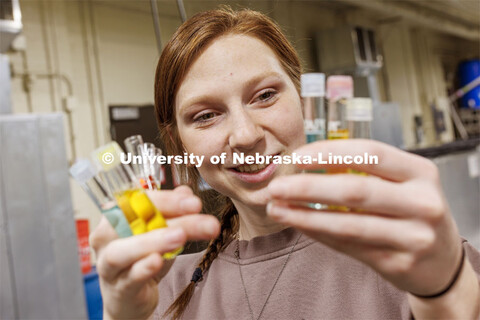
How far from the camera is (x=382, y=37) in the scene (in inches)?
264

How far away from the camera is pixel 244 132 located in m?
0.88

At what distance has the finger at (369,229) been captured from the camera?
0.50m

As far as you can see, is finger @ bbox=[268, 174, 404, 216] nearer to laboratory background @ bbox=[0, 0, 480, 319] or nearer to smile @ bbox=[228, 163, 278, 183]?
laboratory background @ bbox=[0, 0, 480, 319]

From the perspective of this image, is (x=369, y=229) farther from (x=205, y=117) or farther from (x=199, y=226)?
(x=205, y=117)

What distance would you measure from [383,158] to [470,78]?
29.1 ft

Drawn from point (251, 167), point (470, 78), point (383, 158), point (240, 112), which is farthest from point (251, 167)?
point (470, 78)

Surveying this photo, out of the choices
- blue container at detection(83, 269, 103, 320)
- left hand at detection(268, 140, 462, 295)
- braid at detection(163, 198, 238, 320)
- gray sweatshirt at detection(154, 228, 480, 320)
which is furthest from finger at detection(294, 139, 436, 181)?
blue container at detection(83, 269, 103, 320)

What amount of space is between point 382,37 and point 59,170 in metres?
6.05

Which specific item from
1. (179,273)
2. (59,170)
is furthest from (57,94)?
(179,273)

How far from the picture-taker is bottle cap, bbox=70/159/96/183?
677 mm

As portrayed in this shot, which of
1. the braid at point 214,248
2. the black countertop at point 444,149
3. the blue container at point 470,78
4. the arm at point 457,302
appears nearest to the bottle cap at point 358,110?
the arm at point 457,302

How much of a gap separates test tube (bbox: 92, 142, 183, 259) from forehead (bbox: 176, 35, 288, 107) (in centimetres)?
34

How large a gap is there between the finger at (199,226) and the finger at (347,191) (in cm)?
15

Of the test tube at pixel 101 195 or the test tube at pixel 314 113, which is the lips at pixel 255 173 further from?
the test tube at pixel 101 195
